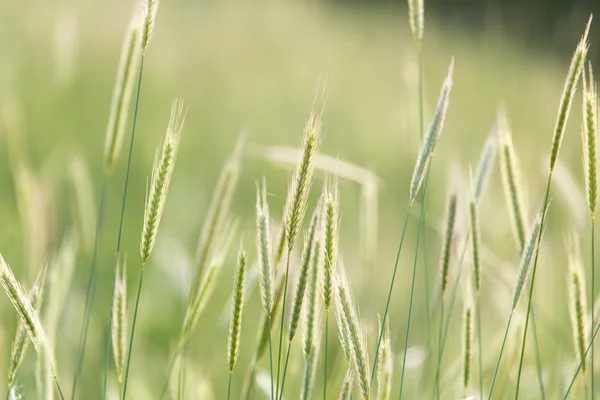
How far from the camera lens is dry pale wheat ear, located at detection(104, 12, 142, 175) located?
684mm

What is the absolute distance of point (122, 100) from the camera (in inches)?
27.5

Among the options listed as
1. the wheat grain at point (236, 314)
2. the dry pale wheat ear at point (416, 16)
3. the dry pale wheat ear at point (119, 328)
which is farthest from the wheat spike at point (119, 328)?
the dry pale wheat ear at point (416, 16)

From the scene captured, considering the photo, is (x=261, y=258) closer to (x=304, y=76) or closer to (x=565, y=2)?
(x=304, y=76)

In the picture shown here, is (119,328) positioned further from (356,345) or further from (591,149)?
(591,149)

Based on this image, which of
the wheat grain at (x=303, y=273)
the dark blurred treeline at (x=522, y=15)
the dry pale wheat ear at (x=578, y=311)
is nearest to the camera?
the wheat grain at (x=303, y=273)

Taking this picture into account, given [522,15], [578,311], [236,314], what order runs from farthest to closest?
[522,15], [578,311], [236,314]


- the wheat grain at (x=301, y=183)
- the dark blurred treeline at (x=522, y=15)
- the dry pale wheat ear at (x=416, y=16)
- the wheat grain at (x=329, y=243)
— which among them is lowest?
the wheat grain at (x=329, y=243)

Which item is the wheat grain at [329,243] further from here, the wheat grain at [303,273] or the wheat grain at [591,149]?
the wheat grain at [591,149]

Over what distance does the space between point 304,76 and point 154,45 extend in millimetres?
770

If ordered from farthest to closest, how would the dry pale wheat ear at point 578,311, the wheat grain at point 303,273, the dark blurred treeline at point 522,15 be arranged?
the dark blurred treeline at point 522,15 → the dry pale wheat ear at point 578,311 → the wheat grain at point 303,273

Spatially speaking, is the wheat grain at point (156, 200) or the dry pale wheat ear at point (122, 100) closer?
the wheat grain at point (156, 200)

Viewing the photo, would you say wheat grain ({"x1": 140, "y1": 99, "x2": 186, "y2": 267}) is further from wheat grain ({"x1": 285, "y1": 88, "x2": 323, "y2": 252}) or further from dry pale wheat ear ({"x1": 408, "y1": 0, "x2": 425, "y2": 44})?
dry pale wheat ear ({"x1": 408, "y1": 0, "x2": 425, "y2": 44})

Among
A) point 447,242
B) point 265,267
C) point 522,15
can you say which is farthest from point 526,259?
point 522,15

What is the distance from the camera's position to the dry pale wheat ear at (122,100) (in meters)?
0.68
